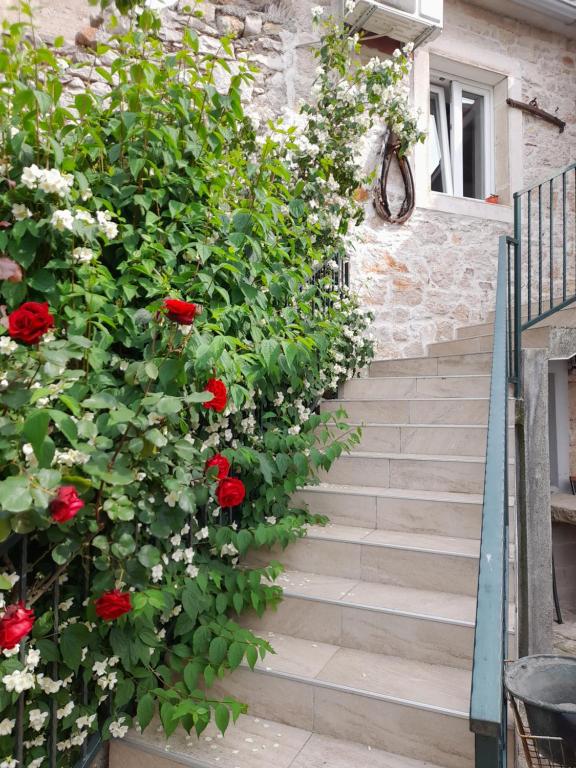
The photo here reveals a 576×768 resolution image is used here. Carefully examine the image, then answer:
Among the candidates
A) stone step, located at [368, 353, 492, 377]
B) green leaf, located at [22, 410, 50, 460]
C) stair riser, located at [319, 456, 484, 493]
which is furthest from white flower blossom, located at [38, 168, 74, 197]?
stone step, located at [368, 353, 492, 377]

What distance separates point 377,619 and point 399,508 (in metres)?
0.68

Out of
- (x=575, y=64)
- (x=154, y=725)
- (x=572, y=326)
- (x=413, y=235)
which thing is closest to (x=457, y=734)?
(x=154, y=725)

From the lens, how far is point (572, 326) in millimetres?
3490

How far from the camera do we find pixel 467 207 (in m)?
5.30

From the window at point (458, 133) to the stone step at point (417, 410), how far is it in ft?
9.98

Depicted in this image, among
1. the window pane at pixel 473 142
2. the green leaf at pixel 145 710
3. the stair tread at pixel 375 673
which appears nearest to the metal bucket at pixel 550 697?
the stair tread at pixel 375 673

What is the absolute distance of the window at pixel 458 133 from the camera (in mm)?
5574

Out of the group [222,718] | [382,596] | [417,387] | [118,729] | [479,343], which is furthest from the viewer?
[479,343]

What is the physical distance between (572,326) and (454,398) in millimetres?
948

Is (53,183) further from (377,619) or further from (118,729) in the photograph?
(377,619)

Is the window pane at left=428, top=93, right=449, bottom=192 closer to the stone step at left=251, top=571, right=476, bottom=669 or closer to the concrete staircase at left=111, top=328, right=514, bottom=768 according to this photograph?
the concrete staircase at left=111, top=328, right=514, bottom=768

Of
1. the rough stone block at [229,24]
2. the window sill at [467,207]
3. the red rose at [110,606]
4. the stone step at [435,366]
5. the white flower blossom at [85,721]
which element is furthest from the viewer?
the window sill at [467,207]

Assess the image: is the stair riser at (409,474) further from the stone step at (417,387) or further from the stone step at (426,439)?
the stone step at (417,387)

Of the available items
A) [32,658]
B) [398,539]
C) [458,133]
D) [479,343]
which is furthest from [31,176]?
[458,133]
